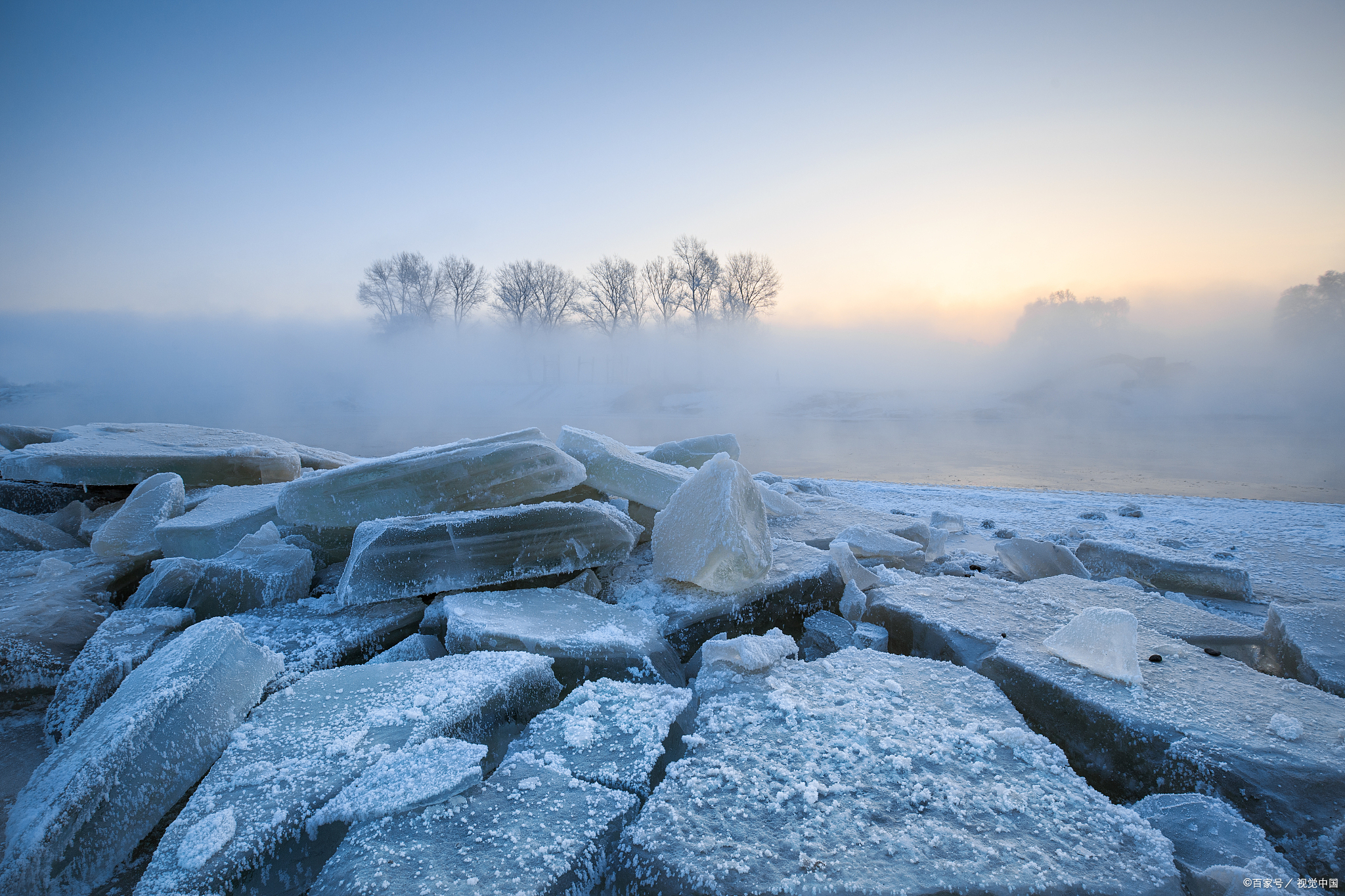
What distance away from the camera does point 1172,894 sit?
3.03 ft

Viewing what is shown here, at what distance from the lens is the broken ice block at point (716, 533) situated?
1907 millimetres

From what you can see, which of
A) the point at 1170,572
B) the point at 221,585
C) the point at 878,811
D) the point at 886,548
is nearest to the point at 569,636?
the point at 878,811

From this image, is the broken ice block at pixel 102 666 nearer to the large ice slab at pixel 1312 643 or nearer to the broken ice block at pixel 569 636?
the broken ice block at pixel 569 636

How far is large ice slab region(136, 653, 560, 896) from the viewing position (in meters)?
1.01

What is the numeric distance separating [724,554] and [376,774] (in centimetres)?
113

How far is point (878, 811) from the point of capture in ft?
3.50

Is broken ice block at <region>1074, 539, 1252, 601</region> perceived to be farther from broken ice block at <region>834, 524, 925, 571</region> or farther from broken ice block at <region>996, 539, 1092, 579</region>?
broken ice block at <region>834, 524, 925, 571</region>

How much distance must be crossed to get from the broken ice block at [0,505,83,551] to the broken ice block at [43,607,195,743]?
152 cm

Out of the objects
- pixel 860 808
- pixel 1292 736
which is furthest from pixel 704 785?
pixel 1292 736

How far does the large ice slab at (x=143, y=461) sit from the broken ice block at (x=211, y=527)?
619mm

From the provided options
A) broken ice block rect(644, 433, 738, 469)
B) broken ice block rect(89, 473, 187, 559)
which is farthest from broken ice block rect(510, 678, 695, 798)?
broken ice block rect(644, 433, 738, 469)

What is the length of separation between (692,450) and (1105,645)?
9.58ft

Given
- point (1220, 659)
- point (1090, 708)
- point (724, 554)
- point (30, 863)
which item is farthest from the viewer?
point (724, 554)

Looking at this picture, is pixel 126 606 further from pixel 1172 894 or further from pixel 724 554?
pixel 1172 894
